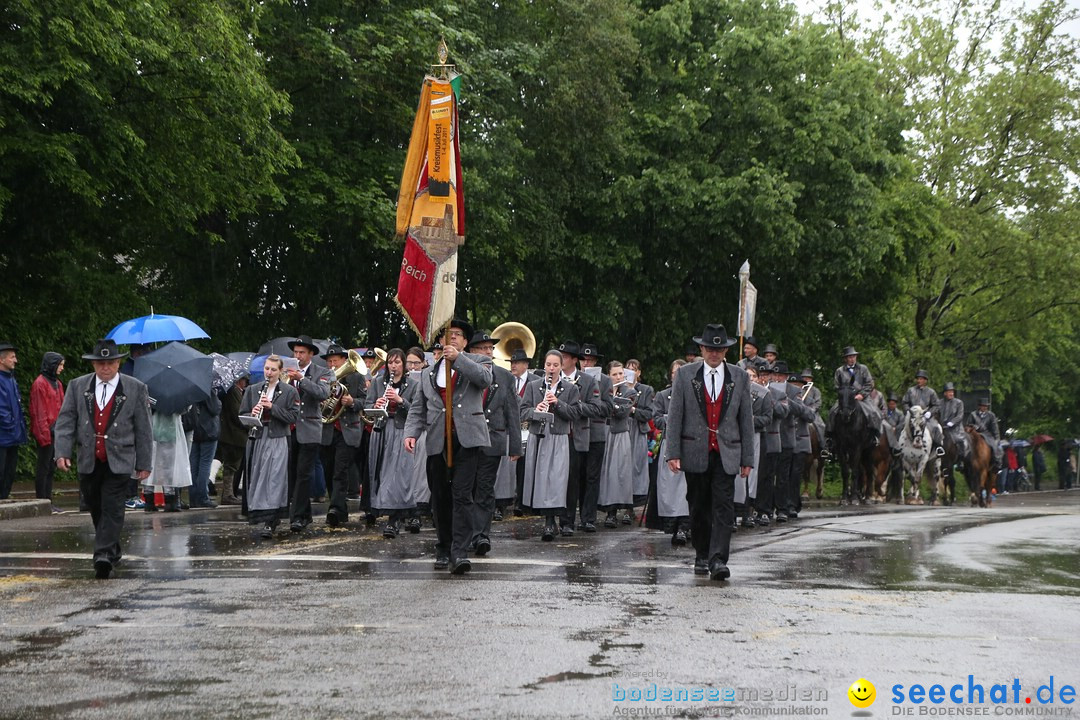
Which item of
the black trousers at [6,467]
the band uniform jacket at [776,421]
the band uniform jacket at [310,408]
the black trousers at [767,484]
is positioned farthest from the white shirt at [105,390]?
the black trousers at [767,484]

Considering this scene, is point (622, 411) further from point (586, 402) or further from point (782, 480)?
point (782, 480)

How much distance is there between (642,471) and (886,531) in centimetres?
347

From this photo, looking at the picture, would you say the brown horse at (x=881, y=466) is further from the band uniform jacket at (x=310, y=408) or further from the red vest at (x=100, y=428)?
the red vest at (x=100, y=428)

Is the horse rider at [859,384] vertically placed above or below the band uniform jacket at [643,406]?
above

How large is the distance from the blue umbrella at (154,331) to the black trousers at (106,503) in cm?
799

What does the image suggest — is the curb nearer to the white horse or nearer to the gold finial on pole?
the gold finial on pole

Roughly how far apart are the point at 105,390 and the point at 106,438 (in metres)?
0.55

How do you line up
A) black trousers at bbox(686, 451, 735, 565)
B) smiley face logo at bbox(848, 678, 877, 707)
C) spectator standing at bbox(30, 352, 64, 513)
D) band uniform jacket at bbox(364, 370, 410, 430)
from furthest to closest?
spectator standing at bbox(30, 352, 64, 513) < band uniform jacket at bbox(364, 370, 410, 430) < black trousers at bbox(686, 451, 735, 565) < smiley face logo at bbox(848, 678, 877, 707)

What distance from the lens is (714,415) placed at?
12477 mm

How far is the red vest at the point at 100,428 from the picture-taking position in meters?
12.2

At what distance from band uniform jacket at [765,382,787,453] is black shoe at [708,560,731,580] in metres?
6.38

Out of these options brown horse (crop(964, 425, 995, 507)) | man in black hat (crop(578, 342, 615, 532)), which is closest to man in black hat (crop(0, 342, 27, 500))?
man in black hat (crop(578, 342, 615, 532))

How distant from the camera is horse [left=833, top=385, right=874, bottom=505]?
88.6 feet

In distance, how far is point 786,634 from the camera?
906cm
